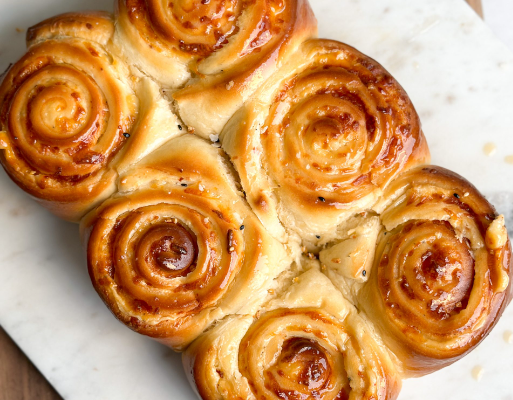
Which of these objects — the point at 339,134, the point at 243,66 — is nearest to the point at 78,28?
the point at 243,66

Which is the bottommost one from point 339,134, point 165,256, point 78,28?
point 165,256

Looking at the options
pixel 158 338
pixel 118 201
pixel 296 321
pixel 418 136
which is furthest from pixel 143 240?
pixel 418 136

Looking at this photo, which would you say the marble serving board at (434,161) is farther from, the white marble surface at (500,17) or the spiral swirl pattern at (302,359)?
the spiral swirl pattern at (302,359)

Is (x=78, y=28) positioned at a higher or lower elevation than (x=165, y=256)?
higher

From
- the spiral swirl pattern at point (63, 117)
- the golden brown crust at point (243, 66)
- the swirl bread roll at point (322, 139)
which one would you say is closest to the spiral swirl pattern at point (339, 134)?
the swirl bread roll at point (322, 139)

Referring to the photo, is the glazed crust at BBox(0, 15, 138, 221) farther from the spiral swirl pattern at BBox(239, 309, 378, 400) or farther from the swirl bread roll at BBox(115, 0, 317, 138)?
the spiral swirl pattern at BBox(239, 309, 378, 400)

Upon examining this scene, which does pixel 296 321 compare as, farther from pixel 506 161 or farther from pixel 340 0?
pixel 340 0

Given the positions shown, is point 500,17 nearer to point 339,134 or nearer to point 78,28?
point 339,134
